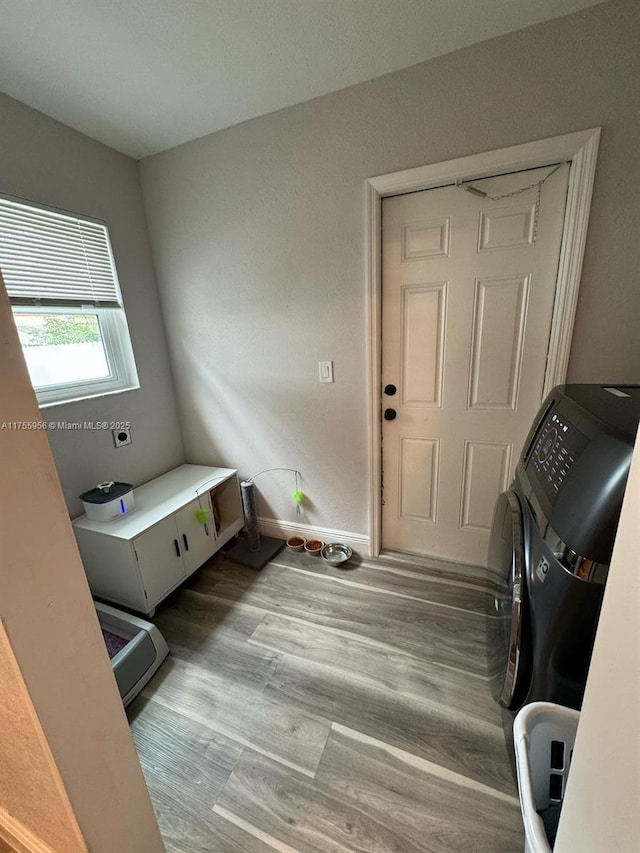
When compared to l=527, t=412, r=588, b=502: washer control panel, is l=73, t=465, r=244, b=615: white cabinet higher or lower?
lower

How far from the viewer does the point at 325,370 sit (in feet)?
6.10

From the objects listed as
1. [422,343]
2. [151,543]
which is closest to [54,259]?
[151,543]

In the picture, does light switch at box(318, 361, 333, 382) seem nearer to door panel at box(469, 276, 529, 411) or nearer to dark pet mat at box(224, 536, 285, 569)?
door panel at box(469, 276, 529, 411)

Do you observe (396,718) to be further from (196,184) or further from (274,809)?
(196,184)

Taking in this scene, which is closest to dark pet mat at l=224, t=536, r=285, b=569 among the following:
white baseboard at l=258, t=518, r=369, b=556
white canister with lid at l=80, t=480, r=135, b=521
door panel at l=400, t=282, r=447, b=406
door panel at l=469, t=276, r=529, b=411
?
white baseboard at l=258, t=518, r=369, b=556

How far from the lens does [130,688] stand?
4.26 feet

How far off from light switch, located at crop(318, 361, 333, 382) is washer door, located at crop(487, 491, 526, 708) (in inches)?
42.3

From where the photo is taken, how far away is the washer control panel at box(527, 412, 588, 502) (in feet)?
2.43

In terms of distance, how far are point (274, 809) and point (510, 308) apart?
203 cm

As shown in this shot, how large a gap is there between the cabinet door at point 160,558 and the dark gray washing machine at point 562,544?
149 centimetres

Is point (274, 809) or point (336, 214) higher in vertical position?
point (336, 214)

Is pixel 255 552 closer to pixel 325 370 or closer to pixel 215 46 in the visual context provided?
pixel 325 370

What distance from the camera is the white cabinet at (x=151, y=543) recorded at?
157cm

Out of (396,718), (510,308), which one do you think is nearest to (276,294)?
A: (510,308)
